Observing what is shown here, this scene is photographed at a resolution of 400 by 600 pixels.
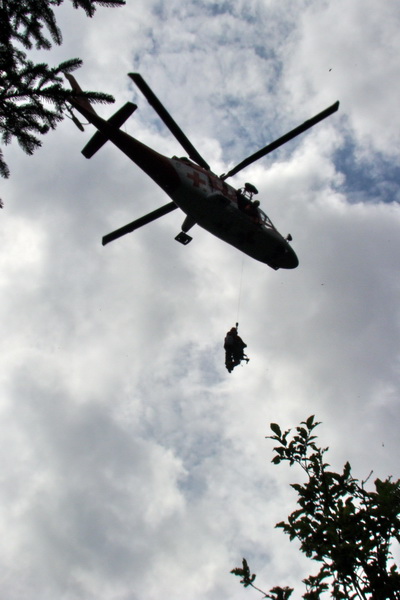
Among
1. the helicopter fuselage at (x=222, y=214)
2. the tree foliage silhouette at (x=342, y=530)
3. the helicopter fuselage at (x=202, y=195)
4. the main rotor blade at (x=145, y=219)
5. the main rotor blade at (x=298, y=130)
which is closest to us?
the tree foliage silhouette at (x=342, y=530)

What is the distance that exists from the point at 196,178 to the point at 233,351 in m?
5.17

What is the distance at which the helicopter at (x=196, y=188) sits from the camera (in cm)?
1152

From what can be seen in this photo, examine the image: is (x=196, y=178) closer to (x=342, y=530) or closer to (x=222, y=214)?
(x=222, y=214)

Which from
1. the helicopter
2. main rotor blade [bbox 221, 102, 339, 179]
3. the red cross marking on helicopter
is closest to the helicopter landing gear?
the helicopter

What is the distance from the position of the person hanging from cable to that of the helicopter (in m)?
2.82

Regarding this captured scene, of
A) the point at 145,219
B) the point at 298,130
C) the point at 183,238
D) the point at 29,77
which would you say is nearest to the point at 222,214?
the point at 183,238

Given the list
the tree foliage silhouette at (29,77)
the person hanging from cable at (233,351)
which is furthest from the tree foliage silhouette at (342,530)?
the person hanging from cable at (233,351)

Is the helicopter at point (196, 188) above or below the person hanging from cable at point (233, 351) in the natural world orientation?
above

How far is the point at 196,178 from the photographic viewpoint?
1293cm

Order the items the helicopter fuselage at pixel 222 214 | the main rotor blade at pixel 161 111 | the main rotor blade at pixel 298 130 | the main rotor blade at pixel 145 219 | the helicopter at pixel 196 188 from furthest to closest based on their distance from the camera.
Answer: the main rotor blade at pixel 145 219
the helicopter fuselage at pixel 222 214
the main rotor blade at pixel 298 130
the helicopter at pixel 196 188
the main rotor blade at pixel 161 111

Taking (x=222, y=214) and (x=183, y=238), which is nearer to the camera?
(x=222, y=214)

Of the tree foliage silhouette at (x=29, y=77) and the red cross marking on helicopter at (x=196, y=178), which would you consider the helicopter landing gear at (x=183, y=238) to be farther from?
the tree foliage silhouette at (x=29, y=77)

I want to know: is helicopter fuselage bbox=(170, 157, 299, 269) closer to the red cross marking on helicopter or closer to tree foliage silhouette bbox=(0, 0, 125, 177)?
the red cross marking on helicopter

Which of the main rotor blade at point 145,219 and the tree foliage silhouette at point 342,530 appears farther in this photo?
the main rotor blade at point 145,219
